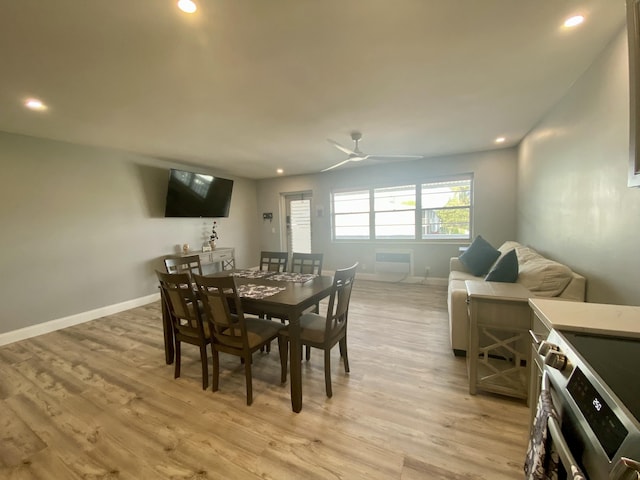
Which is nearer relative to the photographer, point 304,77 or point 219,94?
point 304,77

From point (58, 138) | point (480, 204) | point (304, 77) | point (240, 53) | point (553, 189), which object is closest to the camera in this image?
point (240, 53)

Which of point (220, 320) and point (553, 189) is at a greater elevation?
point (553, 189)

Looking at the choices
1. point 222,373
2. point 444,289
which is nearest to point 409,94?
point 222,373

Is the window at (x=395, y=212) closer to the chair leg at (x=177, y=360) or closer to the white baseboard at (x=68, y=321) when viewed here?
the chair leg at (x=177, y=360)

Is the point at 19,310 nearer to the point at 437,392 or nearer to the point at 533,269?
the point at 437,392

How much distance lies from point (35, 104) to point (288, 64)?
2.47 metres

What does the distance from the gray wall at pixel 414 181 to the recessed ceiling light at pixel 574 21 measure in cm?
332

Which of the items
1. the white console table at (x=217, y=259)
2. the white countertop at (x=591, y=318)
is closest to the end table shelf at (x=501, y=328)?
the white countertop at (x=591, y=318)

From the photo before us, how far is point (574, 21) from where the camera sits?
1.59 m

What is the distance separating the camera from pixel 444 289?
15.8ft

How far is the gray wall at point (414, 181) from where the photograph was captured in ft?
15.1

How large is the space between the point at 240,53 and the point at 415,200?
14.2 ft

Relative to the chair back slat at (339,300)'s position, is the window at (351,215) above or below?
above

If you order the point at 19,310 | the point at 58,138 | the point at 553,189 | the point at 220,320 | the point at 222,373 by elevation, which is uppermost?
the point at 58,138
